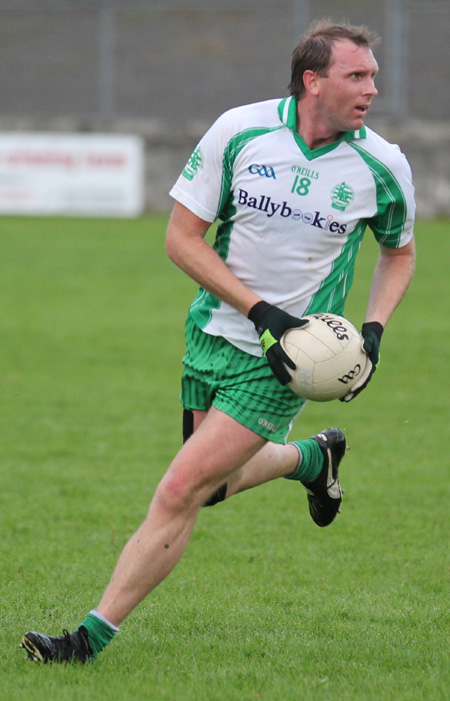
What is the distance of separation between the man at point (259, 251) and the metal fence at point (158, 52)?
21179 mm

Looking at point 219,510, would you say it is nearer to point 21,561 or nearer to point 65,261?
point 21,561

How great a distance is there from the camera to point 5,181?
23.4m

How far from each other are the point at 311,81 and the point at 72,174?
19670 millimetres

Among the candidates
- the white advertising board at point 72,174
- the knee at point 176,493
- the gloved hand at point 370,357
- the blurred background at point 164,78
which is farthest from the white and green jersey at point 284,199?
the white advertising board at point 72,174

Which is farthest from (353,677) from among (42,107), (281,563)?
(42,107)

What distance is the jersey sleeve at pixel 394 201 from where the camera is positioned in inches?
164

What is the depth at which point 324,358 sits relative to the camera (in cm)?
392

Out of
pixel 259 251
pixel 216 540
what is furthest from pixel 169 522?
pixel 216 540

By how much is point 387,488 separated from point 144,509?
5.52 ft

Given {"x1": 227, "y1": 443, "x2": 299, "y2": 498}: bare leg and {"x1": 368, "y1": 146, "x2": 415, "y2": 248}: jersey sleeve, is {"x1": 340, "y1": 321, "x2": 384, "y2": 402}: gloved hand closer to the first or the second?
{"x1": 368, "y1": 146, "x2": 415, "y2": 248}: jersey sleeve

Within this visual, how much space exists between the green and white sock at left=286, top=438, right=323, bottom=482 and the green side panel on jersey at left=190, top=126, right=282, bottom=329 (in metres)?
1.06

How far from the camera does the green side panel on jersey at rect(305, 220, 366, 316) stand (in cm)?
423

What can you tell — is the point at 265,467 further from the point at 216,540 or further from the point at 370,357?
the point at 216,540

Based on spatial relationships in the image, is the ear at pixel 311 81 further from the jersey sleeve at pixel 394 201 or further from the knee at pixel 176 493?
the knee at pixel 176 493
